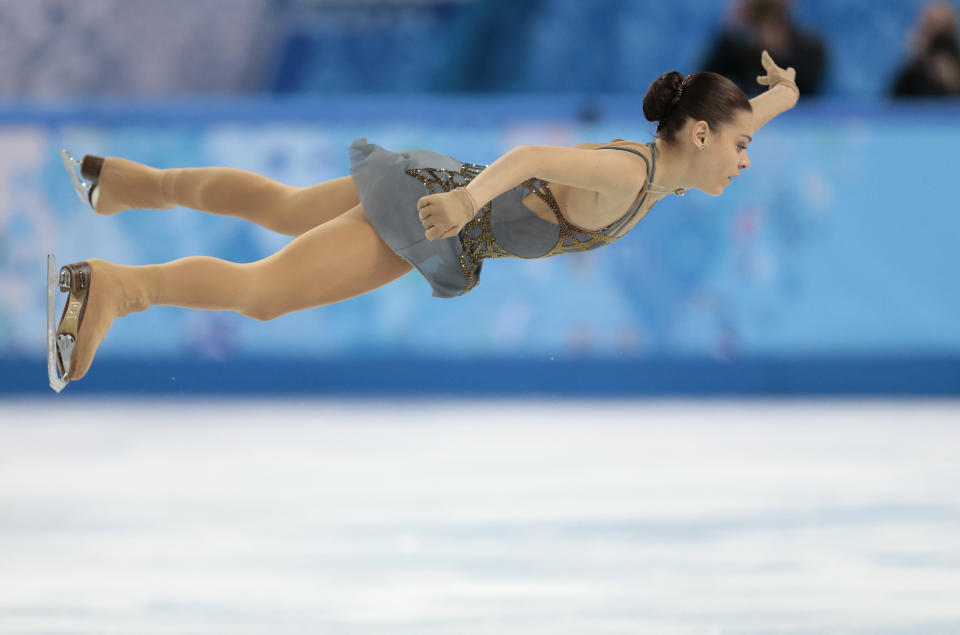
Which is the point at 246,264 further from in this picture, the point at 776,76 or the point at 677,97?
the point at 776,76

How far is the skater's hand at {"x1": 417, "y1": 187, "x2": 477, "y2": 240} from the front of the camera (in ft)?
7.41

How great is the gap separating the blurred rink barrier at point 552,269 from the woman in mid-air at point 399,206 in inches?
92.2

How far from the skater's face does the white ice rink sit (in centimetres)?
88

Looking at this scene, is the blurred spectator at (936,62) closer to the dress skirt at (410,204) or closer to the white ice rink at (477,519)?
the white ice rink at (477,519)

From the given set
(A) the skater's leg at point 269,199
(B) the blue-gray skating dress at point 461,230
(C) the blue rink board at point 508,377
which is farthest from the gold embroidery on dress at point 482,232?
(C) the blue rink board at point 508,377

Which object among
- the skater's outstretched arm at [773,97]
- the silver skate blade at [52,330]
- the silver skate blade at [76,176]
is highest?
the skater's outstretched arm at [773,97]

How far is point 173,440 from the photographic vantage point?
4605 millimetres

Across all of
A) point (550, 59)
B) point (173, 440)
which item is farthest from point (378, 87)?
point (173, 440)

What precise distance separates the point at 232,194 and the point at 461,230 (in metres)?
0.62

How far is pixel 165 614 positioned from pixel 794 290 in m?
3.71

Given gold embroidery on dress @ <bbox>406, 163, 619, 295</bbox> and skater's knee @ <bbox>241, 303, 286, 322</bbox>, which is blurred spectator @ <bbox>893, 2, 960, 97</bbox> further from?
skater's knee @ <bbox>241, 303, 286, 322</bbox>

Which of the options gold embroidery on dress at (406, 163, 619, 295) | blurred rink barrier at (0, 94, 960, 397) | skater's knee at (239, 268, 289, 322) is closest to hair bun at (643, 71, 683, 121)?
gold embroidery on dress at (406, 163, 619, 295)

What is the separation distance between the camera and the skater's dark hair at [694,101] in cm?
265

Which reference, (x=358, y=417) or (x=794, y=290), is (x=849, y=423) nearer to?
(x=794, y=290)
